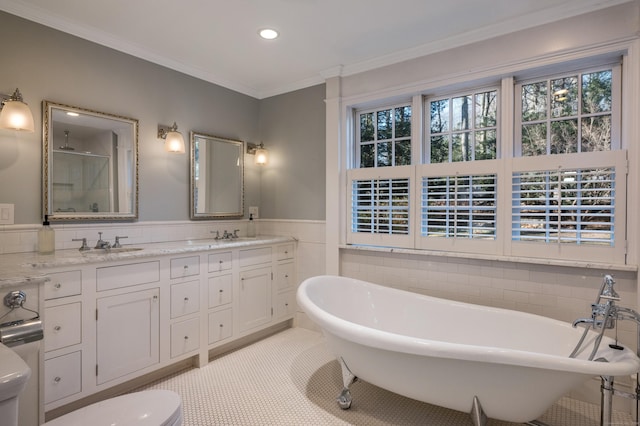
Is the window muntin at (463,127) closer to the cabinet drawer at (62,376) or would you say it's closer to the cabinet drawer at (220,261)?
the cabinet drawer at (220,261)

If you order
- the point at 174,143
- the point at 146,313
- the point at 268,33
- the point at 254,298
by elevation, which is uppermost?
the point at 268,33

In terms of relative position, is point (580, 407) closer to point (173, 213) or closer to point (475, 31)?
point (475, 31)

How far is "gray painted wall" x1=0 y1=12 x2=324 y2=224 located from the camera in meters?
2.19

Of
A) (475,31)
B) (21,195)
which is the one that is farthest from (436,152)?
(21,195)

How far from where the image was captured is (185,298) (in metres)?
2.52

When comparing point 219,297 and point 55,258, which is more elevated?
point 55,258

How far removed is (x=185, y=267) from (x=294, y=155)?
1622 millimetres

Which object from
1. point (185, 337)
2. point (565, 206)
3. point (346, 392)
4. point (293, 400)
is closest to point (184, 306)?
point (185, 337)

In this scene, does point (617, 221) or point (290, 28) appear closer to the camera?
point (617, 221)

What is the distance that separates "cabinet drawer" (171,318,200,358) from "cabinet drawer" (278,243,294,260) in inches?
39.9

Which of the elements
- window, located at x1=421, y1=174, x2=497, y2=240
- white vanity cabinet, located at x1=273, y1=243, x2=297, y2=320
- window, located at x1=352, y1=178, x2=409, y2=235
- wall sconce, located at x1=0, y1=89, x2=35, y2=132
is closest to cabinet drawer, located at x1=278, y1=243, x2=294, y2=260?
white vanity cabinet, located at x1=273, y1=243, x2=297, y2=320

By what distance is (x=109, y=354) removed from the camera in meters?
2.09

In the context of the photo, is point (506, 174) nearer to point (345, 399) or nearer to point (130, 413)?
point (345, 399)

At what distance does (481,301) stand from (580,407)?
31.8 inches
